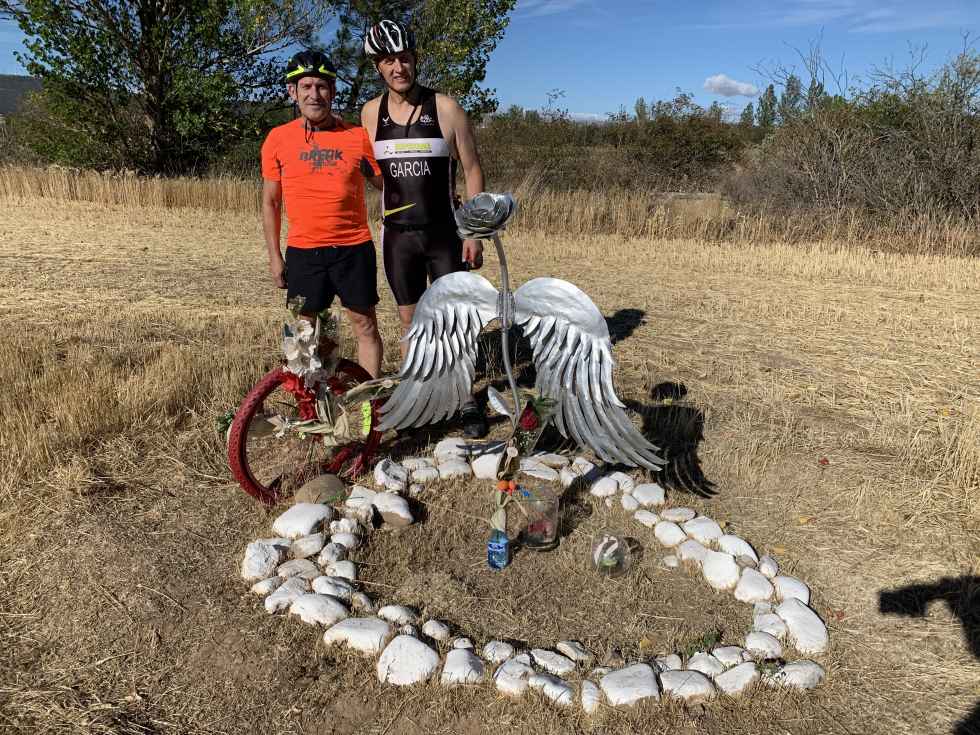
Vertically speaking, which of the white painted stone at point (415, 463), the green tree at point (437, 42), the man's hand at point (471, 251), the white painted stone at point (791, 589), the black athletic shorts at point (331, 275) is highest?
the green tree at point (437, 42)

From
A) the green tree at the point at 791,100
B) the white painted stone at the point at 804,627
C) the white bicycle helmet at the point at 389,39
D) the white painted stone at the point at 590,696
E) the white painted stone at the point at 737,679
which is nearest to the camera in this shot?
the white painted stone at the point at 590,696

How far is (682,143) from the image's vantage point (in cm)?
2405

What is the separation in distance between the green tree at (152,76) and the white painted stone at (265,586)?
16427 millimetres

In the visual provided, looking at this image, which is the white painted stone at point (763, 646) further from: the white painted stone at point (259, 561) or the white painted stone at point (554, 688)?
the white painted stone at point (259, 561)

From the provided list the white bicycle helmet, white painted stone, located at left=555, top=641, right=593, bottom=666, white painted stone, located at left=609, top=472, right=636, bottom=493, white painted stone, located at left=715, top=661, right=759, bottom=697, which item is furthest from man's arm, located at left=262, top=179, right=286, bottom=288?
white painted stone, located at left=715, top=661, right=759, bottom=697

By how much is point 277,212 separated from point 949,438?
403 cm

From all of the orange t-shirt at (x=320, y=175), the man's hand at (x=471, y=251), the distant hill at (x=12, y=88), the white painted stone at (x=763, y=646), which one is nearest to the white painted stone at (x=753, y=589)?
the white painted stone at (x=763, y=646)

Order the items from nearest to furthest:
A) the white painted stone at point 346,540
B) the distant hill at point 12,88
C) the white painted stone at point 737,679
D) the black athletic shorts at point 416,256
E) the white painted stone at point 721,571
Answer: the white painted stone at point 737,679
the white painted stone at point 721,571
the white painted stone at point 346,540
the black athletic shorts at point 416,256
the distant hill at point 12,88

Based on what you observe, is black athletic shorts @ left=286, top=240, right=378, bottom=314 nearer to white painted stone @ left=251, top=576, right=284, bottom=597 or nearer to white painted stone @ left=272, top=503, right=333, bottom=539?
white painted stone @ left=272, top=503, right=333, bottom=539

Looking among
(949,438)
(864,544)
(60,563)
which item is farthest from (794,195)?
(60,563)

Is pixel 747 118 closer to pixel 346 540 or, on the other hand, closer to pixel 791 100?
pixel 791 100

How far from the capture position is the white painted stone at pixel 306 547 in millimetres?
3021

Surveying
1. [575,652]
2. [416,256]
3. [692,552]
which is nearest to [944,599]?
[692,552]

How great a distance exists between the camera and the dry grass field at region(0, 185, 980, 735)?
2340mm
